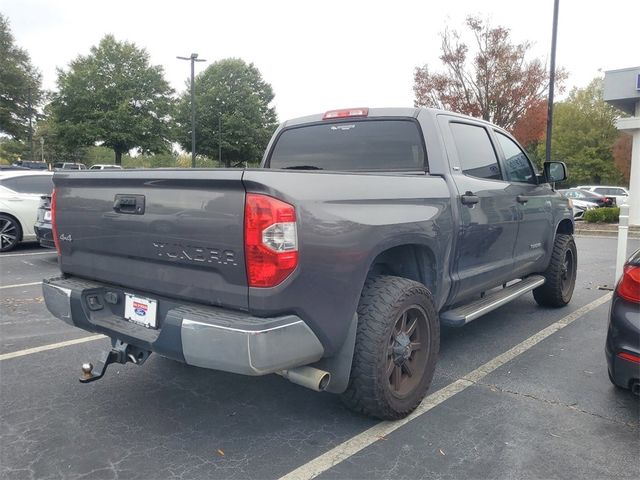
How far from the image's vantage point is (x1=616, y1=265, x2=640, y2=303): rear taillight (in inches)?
118

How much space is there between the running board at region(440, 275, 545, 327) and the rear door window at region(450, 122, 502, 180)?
1016 millimetres

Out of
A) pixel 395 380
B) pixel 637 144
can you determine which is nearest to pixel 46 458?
pixel 395 380

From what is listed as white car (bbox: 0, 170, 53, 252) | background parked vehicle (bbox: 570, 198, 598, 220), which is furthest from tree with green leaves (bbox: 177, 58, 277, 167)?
white car (bbox: 0, 170, 53, 252)

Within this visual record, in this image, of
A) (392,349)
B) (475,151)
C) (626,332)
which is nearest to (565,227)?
(475,151)

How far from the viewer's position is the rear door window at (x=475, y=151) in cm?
407

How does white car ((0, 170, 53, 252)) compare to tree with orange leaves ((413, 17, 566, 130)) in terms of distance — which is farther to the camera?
tree with orange leaves ((413, 17, 566, 130))

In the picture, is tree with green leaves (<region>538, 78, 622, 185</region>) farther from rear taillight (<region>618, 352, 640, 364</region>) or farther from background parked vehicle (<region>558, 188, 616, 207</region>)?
rear taillight (<region>618, 352, 640, 364</region>)

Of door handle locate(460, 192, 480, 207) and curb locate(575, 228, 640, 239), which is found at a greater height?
door handle locate(460, 192, 480, 207)

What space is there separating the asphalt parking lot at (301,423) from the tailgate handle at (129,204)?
125 cm

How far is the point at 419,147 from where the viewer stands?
385 centimetres

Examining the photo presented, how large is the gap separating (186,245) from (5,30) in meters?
52.0

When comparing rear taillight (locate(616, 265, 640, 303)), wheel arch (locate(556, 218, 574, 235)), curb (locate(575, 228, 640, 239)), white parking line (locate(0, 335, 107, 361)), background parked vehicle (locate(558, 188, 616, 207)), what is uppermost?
background parked vehicle (locate(558, 188, 616, 207))

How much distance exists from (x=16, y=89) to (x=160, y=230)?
47.9m

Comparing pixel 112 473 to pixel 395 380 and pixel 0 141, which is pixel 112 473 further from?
pixel 0 141
